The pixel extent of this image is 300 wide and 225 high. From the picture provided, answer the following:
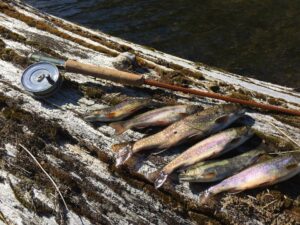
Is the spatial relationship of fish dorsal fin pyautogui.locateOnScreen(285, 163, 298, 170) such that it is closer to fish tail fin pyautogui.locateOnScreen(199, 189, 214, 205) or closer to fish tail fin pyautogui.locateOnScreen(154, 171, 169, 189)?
fish tail fin pyautogui.locateOnScreen(199, 189, 214, 205)

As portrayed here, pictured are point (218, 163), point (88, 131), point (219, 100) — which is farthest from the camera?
point (219, 100)

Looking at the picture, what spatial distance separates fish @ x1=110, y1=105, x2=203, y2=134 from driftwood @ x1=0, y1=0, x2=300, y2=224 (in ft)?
0.37

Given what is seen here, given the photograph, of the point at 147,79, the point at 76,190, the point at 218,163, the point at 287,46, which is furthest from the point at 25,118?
the point at 287,46

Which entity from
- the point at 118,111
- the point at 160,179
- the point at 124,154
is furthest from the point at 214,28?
the point at 160,179

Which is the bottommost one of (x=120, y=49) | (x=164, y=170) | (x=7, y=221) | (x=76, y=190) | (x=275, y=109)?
(x=7, y=221)

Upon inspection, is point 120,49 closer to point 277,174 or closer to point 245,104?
point 245,104

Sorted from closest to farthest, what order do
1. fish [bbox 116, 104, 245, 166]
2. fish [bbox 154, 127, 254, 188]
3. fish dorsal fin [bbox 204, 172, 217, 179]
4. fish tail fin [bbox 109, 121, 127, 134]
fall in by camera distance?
fish dorsal fin [bbox 204, 172, 217, 179], fish [bbox 154, 127, 254, 188], fish [bbox 116, 104, 245, 166], fish tail fin [bbox 109, 121, 127, 134]

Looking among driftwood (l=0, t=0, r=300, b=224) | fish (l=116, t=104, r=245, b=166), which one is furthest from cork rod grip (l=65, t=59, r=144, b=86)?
fish (l=116, t=104, r=245, b=166)

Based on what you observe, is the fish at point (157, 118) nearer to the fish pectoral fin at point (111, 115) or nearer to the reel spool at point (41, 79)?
the fish pectoral fin at point (111, 115)

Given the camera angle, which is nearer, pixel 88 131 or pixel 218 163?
pixel 218 163

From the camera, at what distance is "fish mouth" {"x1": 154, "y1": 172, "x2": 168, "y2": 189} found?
434cm

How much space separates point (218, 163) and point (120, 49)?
3.11 m

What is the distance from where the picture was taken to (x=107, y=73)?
5570 millimetres

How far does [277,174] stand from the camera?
4.18 metres
